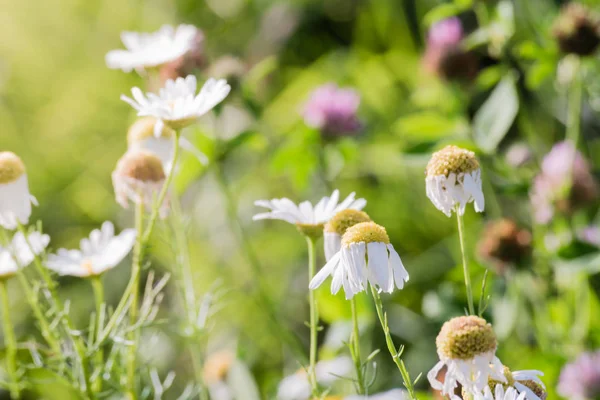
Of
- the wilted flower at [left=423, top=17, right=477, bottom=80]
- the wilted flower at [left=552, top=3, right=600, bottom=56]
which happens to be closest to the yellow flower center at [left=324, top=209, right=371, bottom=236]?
the wilted flower at [left=552, top=3, right=600, bottom=56]

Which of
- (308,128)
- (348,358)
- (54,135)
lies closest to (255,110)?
(308,128)

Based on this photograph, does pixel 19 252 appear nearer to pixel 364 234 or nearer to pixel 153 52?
pixel 153 52

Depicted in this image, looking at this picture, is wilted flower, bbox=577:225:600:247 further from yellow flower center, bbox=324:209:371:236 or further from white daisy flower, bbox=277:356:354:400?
yellow flower center, bbox=324:209:371:236

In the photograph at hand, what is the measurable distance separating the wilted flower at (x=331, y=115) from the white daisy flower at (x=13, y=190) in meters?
0.56

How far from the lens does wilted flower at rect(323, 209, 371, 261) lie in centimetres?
44

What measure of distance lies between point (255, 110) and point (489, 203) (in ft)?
1.91

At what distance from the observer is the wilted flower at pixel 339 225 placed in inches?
17.5

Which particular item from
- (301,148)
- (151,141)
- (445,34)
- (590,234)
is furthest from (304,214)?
(445,34)

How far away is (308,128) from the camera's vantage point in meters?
1.01

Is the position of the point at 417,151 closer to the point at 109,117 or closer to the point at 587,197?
the point at 587,197

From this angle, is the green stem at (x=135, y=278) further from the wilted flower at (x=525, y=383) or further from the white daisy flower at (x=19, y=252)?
the wilted flower at (x=525, y=383)

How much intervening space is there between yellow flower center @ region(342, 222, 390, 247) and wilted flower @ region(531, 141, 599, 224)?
521mm

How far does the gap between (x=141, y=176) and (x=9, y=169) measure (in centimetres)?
9

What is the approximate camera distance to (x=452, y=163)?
1.32ft
